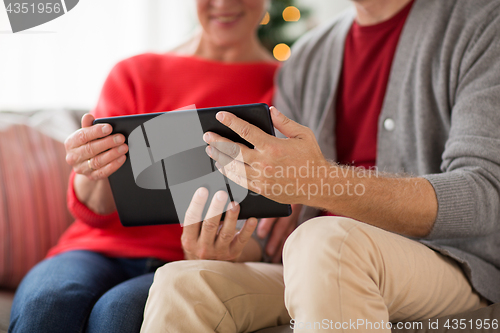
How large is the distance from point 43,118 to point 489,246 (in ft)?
4.56

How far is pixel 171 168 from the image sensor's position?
813mm

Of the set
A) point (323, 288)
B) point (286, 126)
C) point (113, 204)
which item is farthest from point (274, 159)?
point (113, 204)

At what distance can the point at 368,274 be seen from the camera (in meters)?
0.63

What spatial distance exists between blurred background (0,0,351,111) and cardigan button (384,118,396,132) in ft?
3.91

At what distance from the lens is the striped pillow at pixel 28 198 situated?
1152mm

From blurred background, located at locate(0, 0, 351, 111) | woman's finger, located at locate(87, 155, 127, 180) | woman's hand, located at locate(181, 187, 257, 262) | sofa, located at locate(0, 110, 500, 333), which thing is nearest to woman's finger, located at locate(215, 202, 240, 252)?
woman's hand, located at locate(181, 187, 257, 262)

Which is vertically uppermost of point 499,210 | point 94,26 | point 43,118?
point 94,26

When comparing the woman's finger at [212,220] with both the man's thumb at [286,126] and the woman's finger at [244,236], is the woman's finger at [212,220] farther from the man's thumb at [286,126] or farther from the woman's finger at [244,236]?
the man's thumb at [286,126]

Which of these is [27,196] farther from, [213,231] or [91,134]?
[213,231]

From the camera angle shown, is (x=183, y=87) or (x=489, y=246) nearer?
(x=489, y=246)

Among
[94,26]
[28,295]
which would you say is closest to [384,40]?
[28,295]

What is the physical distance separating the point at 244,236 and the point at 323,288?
31cm

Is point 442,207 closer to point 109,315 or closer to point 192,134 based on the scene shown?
point 192,134

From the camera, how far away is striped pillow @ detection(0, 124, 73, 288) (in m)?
1.15
